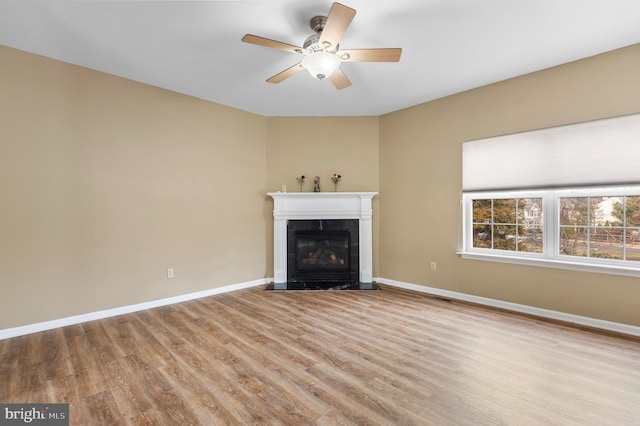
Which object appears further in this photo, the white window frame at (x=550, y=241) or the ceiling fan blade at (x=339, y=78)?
the white window frame at (x=550, y=241)

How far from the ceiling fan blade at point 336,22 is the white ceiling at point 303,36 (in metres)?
0.30

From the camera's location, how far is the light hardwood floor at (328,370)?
1.69 metres

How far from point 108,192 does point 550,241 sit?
509 cm

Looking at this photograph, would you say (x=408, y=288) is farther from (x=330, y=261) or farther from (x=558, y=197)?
(x=558, y=197)

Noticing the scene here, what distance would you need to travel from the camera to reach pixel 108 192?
→ 3.26 m

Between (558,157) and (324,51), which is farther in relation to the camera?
(558,157)

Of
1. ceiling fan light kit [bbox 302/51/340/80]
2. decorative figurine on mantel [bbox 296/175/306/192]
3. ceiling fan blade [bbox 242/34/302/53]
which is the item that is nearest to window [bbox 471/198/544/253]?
decorative figurine on mantel [bbox 296/175/306/192]

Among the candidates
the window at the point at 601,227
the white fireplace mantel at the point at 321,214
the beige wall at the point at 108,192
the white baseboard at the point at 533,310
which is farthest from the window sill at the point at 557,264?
the beige wall at the point at 108,192

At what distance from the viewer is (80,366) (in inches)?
86.5

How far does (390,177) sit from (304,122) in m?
1.68

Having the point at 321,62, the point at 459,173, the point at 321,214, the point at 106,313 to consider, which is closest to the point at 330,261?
the point at 321,214

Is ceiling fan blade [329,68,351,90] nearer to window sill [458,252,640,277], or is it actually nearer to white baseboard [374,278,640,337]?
window sill [458,252,640,277]

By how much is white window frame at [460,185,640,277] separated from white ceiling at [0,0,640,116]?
4.53 feet

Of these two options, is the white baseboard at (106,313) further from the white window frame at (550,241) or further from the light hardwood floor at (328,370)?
the white window frame at (550,241)
